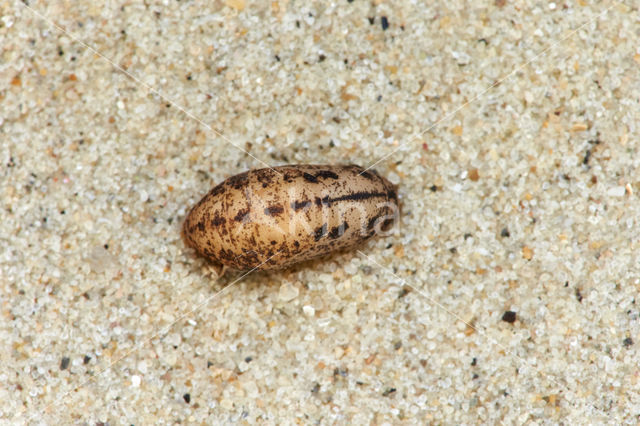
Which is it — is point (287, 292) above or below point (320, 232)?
below

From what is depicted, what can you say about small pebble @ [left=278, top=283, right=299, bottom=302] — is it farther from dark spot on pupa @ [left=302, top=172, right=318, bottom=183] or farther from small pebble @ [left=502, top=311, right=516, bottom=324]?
small pebble @ [left=502, top=311, right=516, bottom=324]

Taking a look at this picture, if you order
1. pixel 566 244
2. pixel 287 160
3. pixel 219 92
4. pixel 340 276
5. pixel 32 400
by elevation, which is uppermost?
pixel 219 92

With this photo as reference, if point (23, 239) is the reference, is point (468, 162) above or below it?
Result: above

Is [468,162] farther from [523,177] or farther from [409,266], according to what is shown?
[409,266]

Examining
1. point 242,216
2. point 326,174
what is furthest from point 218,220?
point 326,174

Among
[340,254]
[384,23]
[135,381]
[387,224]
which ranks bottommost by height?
[135,381]

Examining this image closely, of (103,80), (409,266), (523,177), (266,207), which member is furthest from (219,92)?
(523,177)

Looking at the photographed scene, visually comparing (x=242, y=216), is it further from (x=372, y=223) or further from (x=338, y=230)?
(x=372, y=223)
